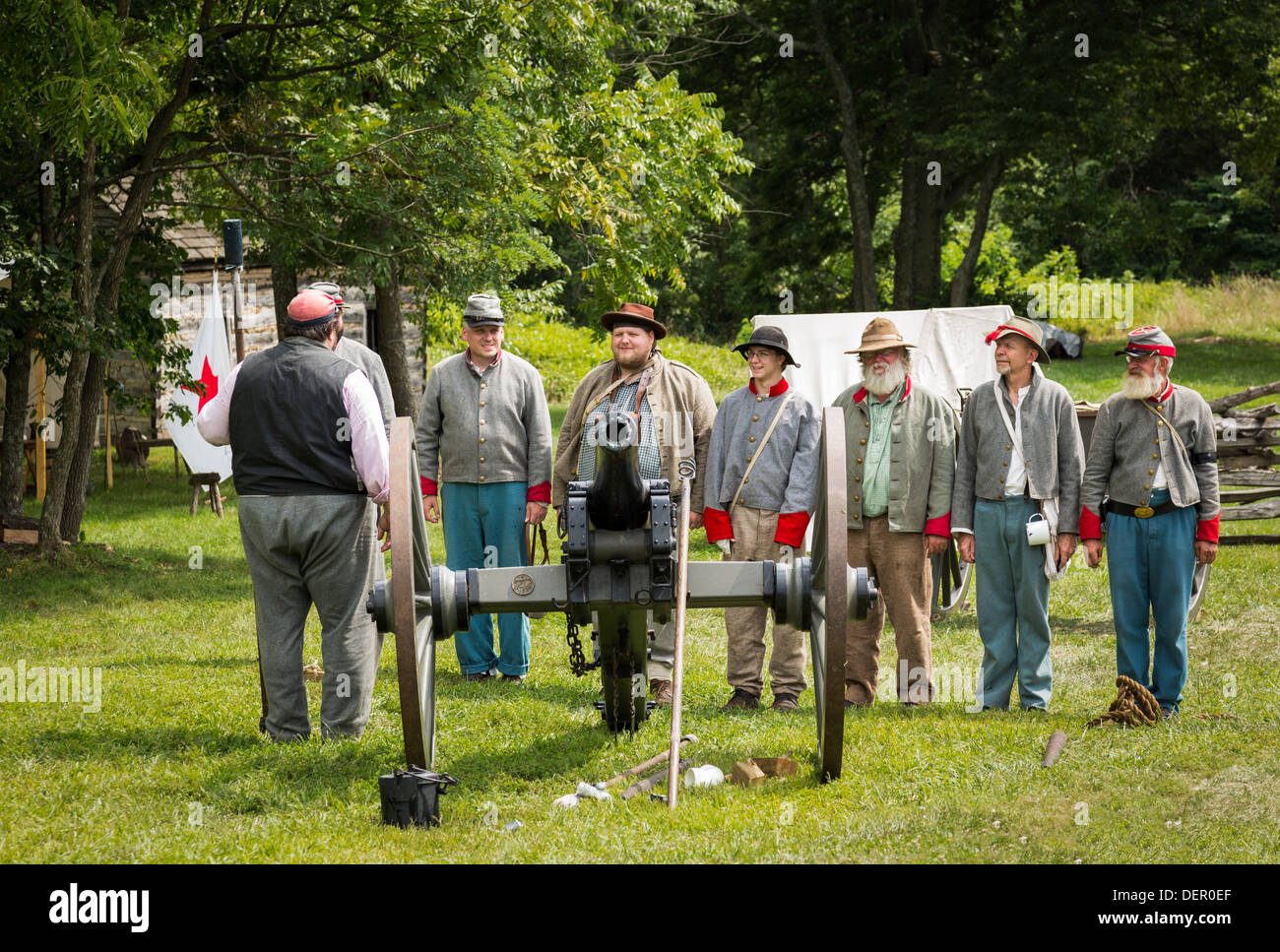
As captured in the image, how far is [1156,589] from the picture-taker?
673cm

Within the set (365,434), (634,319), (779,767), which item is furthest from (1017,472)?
(365,434)

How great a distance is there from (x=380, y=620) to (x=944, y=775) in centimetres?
238

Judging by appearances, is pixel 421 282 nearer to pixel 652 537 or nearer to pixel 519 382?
pixel 519 382

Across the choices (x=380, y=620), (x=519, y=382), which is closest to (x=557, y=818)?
(x=380, y=620)

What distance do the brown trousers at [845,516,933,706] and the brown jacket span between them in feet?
3.15

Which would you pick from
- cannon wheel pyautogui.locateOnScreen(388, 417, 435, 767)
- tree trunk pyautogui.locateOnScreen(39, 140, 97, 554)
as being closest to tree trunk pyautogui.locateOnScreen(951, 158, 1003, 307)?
tree trunk pyautogui.locateOnScreen(39, 140, 97, 554)

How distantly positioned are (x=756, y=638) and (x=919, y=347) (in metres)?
5.81

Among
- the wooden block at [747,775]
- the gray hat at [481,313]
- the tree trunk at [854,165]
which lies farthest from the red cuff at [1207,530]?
the tree trunk at [854,165]

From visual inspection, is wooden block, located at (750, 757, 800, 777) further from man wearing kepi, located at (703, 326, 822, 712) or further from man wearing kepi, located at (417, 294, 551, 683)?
man wearing kepi, located at (417, 294, 551, 683)

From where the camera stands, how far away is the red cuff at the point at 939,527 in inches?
276

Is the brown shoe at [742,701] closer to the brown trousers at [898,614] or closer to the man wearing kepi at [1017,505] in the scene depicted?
the brown trousers at [898,614]

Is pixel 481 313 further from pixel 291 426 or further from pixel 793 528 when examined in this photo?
pixel 793 528

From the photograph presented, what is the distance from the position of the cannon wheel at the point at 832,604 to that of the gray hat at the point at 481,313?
9.66ft

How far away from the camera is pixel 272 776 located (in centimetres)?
550
